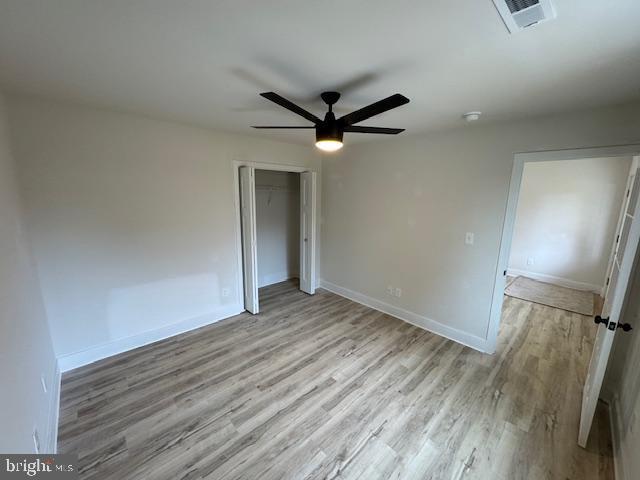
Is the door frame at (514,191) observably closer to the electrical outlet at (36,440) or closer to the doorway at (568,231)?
the doorway at (568,231)

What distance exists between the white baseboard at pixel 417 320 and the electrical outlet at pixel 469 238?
1.05 meters

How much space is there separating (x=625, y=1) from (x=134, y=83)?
2537 millimetres

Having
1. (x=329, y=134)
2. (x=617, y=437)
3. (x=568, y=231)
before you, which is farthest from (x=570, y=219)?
(x=329, y=134)

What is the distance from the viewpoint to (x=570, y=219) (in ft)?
14.9

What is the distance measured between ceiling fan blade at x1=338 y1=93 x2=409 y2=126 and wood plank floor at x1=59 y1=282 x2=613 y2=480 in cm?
217

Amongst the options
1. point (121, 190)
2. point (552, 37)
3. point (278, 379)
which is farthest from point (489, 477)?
point (121, 190)

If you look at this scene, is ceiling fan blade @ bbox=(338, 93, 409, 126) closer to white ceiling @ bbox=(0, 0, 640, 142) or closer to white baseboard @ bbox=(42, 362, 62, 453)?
white ceiling @ bbox=(0, 0, 640, 142)

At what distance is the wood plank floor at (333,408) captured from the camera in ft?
5.36

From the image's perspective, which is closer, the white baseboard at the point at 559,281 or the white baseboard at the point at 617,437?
the white baseboard at the point at 617,437

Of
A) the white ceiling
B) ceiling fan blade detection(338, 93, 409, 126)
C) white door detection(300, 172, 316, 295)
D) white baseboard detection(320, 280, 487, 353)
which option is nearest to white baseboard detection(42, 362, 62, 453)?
the white ceiling

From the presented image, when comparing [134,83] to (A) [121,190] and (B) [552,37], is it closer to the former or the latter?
(A) [121,190]

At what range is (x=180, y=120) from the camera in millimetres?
2645

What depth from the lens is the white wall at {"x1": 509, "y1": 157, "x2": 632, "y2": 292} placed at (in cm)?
416

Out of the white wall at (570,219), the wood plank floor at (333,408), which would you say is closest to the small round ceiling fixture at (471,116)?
the wood plank floor at (333,408)
